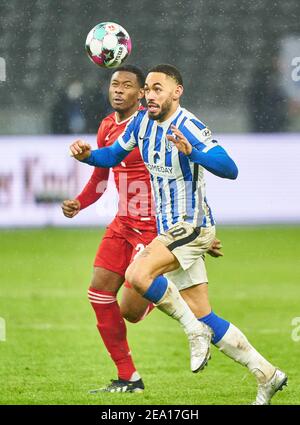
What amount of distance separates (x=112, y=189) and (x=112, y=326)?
25.8 ft

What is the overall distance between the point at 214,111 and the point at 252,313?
7.87 m

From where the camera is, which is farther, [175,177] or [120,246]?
[120,246]

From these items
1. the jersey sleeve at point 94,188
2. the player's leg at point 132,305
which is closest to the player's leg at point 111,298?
the player's leg at point 132,305

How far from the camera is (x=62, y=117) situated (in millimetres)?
17031

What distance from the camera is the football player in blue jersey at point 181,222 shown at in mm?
5973

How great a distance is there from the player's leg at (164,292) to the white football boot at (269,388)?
41cm

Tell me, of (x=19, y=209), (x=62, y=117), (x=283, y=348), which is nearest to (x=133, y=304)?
(x=283, y=348)

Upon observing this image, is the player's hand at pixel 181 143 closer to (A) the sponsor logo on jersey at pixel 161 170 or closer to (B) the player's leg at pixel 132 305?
(A) the sponsor logo on jersey at pixel 161 170

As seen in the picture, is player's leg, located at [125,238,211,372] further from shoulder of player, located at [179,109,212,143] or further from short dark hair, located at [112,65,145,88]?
short dark hair, located at [112,65,145,88]

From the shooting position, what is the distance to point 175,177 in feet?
20.4

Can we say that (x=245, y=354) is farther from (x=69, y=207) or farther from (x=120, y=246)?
(x=69, y=207)

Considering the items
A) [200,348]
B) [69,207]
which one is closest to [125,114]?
[69,207]

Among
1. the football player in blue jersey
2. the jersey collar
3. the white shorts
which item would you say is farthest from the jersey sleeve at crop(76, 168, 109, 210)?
the white shorts

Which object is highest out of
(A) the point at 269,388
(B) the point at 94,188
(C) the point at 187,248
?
(B) the point at 94,188
